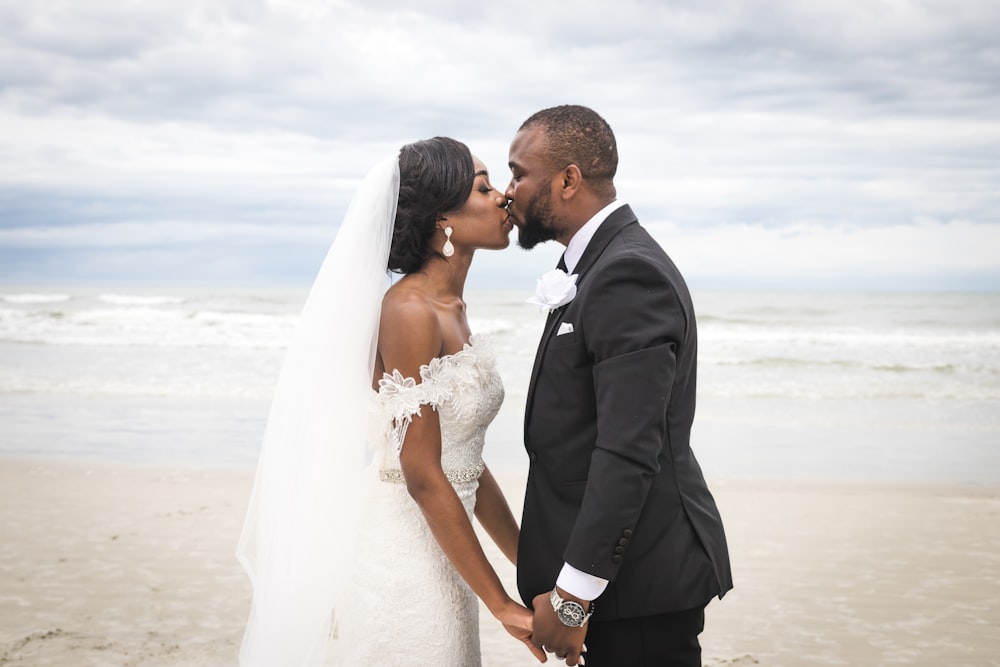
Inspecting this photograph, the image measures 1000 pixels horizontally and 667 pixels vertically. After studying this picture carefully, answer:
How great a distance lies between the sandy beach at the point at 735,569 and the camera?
4887mm

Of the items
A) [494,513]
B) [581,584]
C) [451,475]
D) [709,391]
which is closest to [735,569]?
[494,513]

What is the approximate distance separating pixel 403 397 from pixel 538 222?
63cm

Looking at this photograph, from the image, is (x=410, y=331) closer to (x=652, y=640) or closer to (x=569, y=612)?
(x=569, y=612)

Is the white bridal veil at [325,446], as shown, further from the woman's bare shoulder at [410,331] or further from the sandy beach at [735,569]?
the sandy beach at [735,569]

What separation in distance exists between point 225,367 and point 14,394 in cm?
424

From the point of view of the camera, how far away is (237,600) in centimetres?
555

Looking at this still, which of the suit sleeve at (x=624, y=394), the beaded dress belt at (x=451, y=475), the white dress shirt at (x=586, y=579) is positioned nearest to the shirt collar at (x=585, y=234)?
the white dress shirt at (x=586, y=579)

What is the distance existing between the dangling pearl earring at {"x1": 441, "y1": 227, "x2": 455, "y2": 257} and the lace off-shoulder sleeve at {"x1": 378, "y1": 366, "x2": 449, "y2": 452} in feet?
1.26

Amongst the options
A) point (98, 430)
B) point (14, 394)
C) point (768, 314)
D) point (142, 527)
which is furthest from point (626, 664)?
point (768, 314)

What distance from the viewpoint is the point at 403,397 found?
8.45 feet

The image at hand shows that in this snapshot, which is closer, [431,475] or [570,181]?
[570,181]

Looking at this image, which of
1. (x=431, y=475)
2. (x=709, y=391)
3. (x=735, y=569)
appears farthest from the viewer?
(x=709, y=391)

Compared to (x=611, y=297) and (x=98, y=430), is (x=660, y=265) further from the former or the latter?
(x=98, y=430)

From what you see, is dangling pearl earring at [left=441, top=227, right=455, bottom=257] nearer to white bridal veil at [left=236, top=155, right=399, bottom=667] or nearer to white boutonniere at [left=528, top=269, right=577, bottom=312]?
white bridal veil at [left=236, top=155, right=399, bottom=667]
